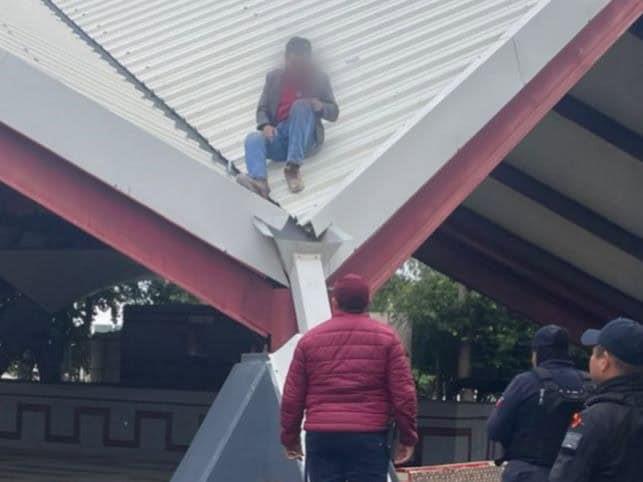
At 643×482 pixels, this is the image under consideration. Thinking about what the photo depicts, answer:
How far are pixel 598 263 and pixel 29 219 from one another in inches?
302

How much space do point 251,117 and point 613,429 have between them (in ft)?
23.8

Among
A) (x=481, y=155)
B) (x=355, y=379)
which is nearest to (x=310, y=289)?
(x=481, y=155)

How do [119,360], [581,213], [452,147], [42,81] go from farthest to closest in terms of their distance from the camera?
[119,360]
[581,213]
[452,147]
[42,81]

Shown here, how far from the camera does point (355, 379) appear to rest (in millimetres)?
7414

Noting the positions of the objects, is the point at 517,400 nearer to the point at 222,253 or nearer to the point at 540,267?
the point at 222,253

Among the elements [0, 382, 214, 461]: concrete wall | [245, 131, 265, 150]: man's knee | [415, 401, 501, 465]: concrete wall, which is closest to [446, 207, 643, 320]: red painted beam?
[415, 401, 501, 465]: concrete wall

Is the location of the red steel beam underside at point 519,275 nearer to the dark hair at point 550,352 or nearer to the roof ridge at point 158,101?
the roof ridge at point 158,101

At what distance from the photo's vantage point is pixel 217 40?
14078mm

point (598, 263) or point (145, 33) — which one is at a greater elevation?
point (145, 33)

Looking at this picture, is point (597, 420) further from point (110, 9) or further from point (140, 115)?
point (110, 9)

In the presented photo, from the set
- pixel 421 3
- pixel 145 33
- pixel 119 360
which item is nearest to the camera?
pixel 421 3

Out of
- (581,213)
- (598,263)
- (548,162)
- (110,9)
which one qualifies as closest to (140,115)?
(110,9)

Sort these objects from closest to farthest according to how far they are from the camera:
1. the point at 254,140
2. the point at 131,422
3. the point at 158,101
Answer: the point at 254,140
the point at 158,101
the point at 131,422

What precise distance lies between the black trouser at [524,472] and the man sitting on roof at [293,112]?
12.7 feet
